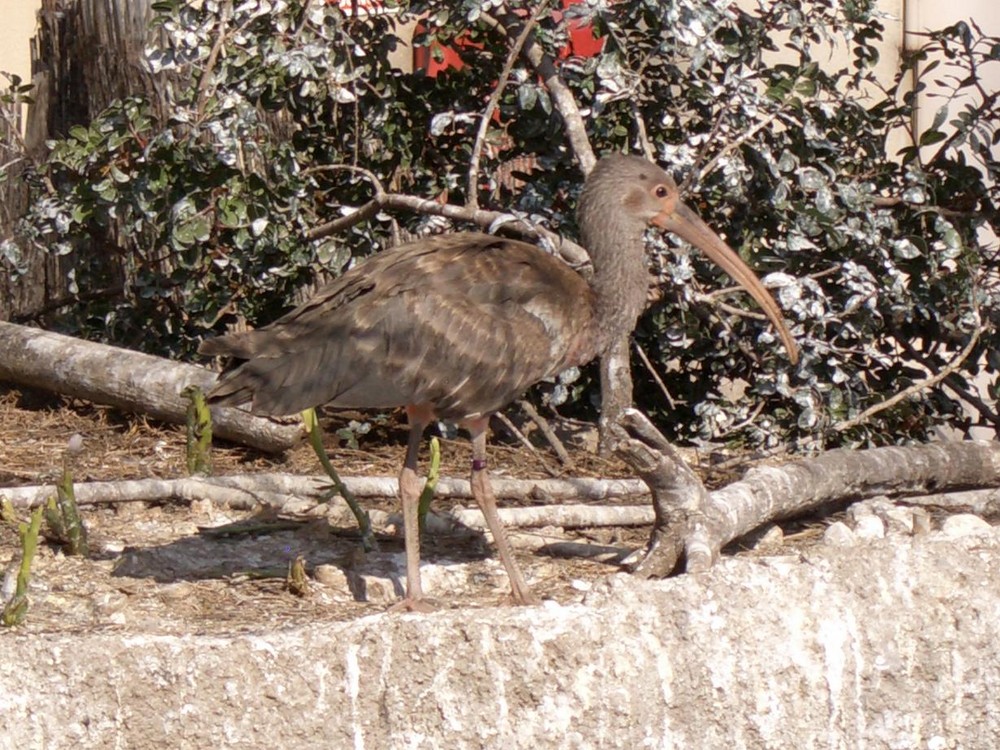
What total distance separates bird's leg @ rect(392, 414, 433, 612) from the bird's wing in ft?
0.48

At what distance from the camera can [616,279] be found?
616cm

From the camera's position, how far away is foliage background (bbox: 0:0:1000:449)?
726 centimetres

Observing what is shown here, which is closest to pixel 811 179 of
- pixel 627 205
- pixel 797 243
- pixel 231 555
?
pixel 797 243

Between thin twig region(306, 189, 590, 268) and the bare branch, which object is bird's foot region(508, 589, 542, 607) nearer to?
thin twig region(306, 189, 590, 268)

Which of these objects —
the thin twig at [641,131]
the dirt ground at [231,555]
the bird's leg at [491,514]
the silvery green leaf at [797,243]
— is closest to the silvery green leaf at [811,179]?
the silvery green leaf at [797,243]

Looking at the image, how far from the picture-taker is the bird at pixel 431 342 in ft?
18.0

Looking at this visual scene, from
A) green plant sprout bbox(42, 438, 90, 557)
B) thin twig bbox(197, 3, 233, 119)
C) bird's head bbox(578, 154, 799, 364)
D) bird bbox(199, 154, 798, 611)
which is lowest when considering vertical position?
green plant sprout bbox(42, 438, 90, 557)

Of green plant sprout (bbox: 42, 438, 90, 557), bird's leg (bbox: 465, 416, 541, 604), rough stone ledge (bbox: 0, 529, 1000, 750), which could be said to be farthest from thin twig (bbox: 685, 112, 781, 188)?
green plant sprout (bbox: 42, 438, 90, 557)

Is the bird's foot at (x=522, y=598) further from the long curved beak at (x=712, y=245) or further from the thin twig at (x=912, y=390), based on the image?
the thin twig at (x=912, y=390)

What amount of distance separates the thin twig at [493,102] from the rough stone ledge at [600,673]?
3060 millimetres

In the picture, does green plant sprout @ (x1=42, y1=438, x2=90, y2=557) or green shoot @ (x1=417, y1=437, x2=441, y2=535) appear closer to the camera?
green plant sprout @ (x1=42, y1=438, x2=90, y2=557)

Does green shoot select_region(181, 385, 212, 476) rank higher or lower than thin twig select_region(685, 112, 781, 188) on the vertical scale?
lower

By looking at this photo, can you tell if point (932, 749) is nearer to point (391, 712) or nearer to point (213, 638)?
point (391, 712)

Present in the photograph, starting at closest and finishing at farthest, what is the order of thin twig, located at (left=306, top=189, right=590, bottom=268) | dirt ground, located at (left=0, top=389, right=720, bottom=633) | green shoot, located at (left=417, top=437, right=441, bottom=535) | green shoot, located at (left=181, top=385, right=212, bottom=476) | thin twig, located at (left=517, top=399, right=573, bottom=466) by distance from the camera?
dirt ground, located at (left=0, top=389, right=720, bottom=633) < green shoot, located at (left=417, top=437, right=441, bottom=535) < green shoot, located at (left=181, top=385, right=212, bottom=476) < thin twig, located at (left=306, top=189, right=590, bottom=268) < thin twig, located at (left=517, top=399, right=573, bottom=466)
